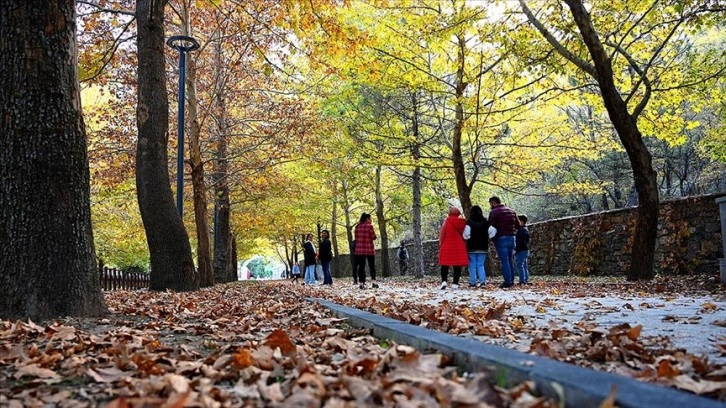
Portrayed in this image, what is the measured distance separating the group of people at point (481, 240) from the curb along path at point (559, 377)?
845 cm

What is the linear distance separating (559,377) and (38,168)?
16.5ft

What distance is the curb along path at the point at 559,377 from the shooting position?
1.82 meters

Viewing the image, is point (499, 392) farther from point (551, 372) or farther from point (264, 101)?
point (264, 101)

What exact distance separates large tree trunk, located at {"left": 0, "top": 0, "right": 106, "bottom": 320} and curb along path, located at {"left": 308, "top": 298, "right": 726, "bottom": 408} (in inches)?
148

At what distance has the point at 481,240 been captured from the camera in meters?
11.9

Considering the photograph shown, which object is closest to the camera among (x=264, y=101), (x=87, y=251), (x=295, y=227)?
(x=87, y=251)

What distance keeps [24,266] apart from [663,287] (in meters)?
9.24

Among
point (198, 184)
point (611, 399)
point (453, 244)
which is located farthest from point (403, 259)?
point (611, 399)

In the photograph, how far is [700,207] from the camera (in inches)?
505

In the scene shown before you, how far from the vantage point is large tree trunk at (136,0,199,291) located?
10117 mm

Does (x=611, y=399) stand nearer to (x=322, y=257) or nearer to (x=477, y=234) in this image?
(x=477, y=234)

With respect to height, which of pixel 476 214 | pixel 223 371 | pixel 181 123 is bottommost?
pixel 223 371

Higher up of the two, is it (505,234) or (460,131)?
(460,131)

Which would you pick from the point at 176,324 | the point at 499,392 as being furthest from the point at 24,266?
the point at 499,392
